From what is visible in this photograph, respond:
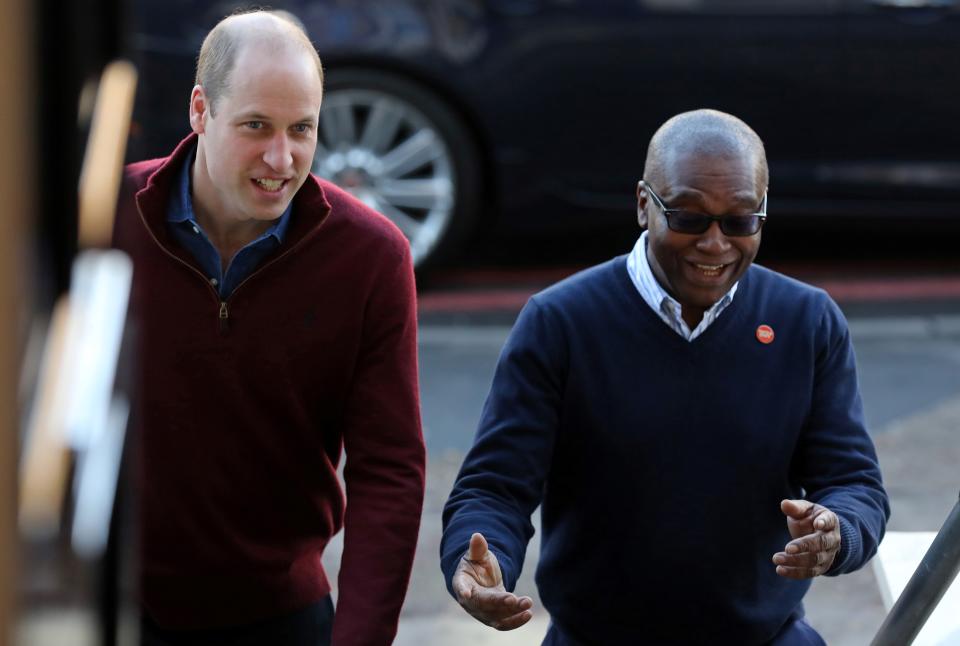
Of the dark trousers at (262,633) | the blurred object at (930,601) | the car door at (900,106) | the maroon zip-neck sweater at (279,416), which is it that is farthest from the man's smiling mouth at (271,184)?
the car door at (900,106)

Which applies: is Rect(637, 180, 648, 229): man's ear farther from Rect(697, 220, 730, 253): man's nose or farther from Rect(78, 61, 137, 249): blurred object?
Rect(78, 61, 137, 249): blurred object

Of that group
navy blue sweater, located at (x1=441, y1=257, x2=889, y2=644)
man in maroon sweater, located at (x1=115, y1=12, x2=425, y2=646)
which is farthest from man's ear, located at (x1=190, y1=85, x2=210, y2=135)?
navy blue sweater, located at (x1=441, y1=257, x2=889, y2=644)

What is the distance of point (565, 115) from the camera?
6.31m

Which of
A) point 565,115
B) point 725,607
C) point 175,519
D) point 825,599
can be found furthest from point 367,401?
point 565,115

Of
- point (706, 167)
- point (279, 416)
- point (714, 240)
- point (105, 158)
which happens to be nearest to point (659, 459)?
point (714, 240)

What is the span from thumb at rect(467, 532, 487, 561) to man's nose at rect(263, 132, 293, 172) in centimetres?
56

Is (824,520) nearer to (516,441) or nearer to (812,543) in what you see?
(812,543)

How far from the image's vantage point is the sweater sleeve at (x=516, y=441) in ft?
8.02

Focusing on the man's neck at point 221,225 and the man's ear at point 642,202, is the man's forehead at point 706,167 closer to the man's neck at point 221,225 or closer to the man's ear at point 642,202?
the man's ear at point 642,202

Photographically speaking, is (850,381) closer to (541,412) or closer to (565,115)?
(541,412)

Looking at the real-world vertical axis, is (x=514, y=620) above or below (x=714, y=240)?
below

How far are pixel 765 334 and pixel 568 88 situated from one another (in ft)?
12.6

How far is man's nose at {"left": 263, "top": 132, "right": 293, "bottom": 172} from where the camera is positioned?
2355 mm

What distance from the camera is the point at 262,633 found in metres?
2.59
